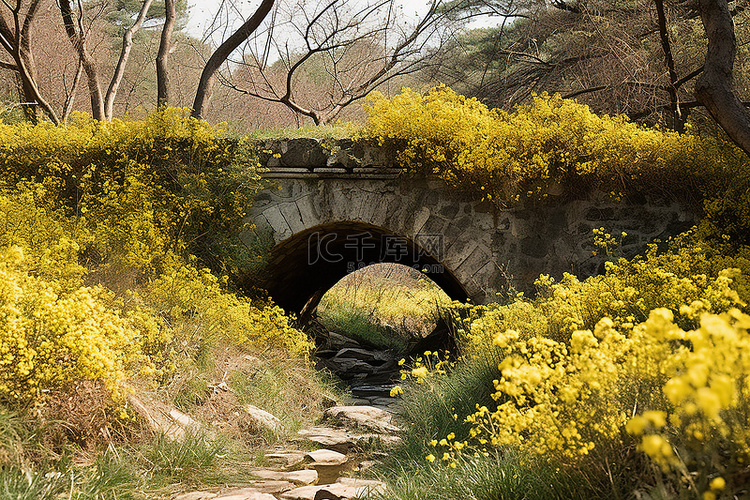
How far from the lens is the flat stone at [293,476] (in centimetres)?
364

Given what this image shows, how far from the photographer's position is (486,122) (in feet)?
19.7

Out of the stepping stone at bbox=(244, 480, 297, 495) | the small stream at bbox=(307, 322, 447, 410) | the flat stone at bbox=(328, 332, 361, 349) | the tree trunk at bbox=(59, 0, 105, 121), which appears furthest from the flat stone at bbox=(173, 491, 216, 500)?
the flat stone at bbox=(328, 332, 361, 349)

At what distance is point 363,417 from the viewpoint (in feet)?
16.8

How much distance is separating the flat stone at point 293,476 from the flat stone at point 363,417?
1130 mm

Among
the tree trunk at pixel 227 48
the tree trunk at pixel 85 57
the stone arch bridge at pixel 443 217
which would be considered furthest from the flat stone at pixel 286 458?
the tree trunk at pixel 85 57

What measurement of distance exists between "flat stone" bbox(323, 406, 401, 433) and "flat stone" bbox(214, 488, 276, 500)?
167cm

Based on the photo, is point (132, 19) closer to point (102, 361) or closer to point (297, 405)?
point (297, 405)

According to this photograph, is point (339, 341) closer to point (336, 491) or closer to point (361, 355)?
point (361, 355)

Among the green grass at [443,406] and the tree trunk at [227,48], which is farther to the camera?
the tree trunk at [227,48]

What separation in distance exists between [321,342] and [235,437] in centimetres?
571

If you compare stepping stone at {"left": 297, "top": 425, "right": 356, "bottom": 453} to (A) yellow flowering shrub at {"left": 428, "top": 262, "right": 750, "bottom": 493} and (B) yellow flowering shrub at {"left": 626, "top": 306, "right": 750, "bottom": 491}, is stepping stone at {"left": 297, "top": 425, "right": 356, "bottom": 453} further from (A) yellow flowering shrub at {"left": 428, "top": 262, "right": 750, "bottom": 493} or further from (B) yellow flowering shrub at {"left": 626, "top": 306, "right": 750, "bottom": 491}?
(B) yellow flowering shrub at {"left": 626, "top": 306, "right": 750, "bottom": 491}

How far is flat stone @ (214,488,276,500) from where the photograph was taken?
313 centimetres

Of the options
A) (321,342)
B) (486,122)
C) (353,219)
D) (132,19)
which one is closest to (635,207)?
(486,122)

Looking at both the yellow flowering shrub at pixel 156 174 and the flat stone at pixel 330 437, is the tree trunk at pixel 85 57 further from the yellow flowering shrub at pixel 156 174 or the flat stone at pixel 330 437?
the flat stone at pixel 330 437
